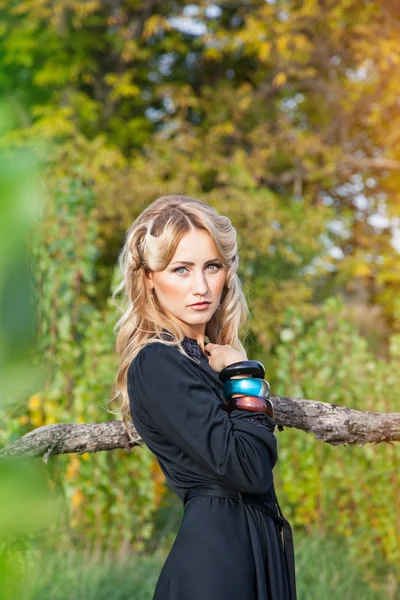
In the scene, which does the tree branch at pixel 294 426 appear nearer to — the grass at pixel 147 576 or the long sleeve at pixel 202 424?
the long sleeve at pixel 202 424

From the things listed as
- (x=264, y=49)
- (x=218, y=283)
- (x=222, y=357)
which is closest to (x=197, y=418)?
(x=222, y=357)

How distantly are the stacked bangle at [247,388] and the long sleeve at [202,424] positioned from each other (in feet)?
0.06

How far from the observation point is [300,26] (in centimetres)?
1012

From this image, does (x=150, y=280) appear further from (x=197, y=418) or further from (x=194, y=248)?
(x=197, y=418)

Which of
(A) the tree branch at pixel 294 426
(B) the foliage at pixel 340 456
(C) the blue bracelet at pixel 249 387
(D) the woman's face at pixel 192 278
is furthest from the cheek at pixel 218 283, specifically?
(B) the foliage at pixel 340 456

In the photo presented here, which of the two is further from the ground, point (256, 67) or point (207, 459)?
point (256, 67)

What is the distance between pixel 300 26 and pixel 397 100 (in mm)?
1539

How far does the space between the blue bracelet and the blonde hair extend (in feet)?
0.50

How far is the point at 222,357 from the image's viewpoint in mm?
1615

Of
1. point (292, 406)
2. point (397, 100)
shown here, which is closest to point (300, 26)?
point (397, 100)

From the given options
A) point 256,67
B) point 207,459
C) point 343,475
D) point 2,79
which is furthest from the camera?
point 256,67

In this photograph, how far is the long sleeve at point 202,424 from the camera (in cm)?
138

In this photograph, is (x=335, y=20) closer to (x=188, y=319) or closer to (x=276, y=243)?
(x=276, y=243)

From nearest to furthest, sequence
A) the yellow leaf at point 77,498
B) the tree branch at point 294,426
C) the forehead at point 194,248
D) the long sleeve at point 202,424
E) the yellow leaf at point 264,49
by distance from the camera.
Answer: the long sleeve at point 202,424, the forehead at point 194,248, the tree branch at point 294,426, the yellow leaf at point 77,498, the yellow leaf at point 264,49
